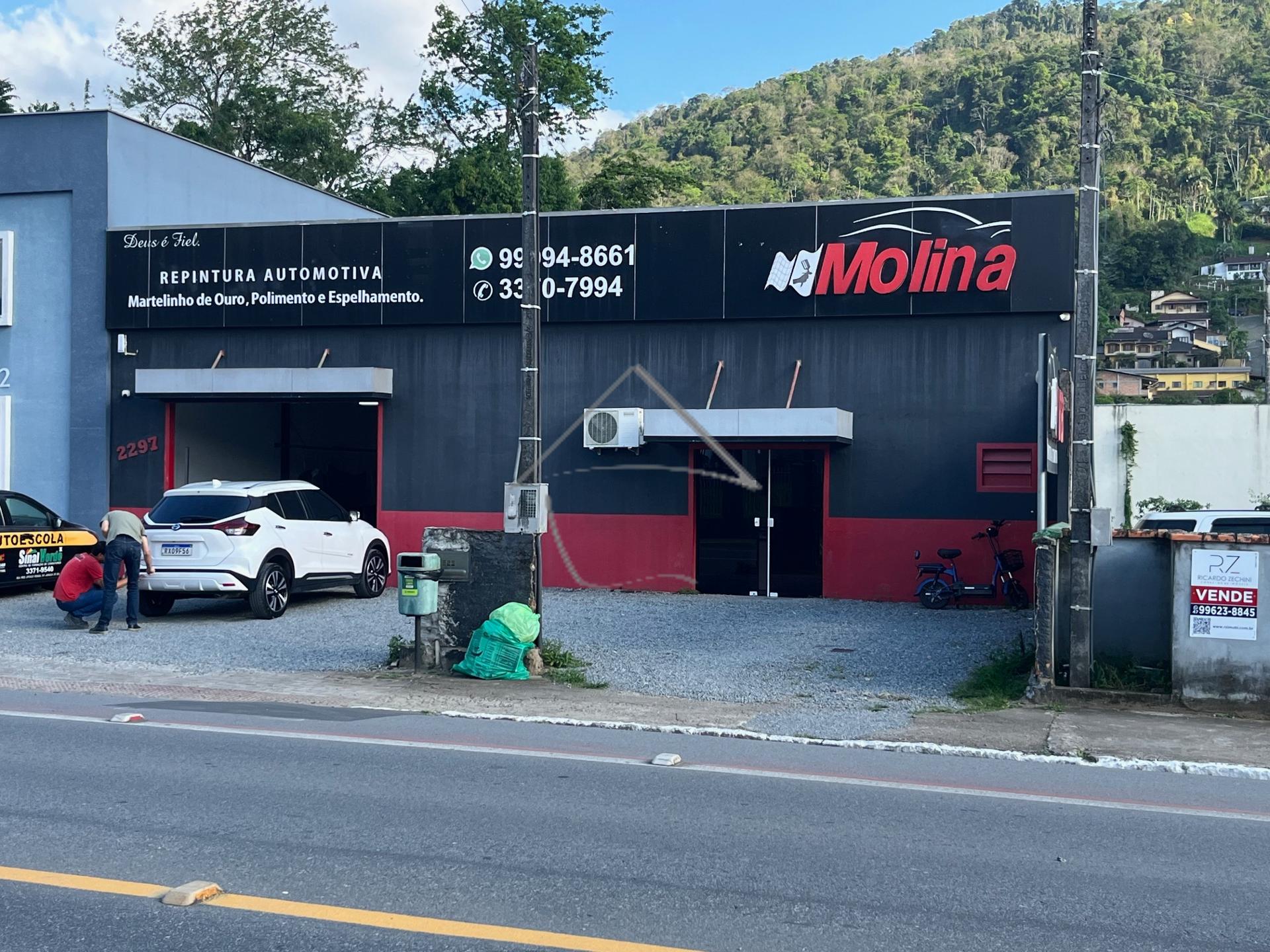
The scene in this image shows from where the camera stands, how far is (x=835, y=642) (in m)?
15.1

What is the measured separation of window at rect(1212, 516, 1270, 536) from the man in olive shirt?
12.3 m

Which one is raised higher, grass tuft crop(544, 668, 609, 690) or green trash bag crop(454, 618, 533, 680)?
green trash bag crop(454, 618, 533, 680)

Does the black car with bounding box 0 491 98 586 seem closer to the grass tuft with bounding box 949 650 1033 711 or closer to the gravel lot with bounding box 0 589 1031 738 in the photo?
the gravel lot with bounding box 0 589 1031 738

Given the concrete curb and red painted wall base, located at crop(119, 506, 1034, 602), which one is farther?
red painted wall base, located at crop(119, 506, 1034, 602)

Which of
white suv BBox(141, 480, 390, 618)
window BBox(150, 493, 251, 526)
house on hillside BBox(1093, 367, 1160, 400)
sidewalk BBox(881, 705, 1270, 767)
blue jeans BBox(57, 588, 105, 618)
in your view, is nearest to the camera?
sidewalk BBox(881, 705, 1270, 767)

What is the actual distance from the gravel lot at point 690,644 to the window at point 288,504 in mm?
1323

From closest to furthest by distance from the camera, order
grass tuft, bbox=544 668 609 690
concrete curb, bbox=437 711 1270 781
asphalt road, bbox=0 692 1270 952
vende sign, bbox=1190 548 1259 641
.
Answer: asphalt road, bbox=0 692 1270 952 → concrete curb, bbox=437 711 1270 781 → vende sign, bbox=1190 548 1259 641 → grass tuft, bbox=544 668 609 690

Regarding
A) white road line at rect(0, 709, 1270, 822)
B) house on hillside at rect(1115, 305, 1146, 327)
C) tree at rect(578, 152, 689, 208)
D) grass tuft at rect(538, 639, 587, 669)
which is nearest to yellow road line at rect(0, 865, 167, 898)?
white road line at rect(0, 709, 1270, 822)

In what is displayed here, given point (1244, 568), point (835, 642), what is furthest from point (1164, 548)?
point (835, 642)

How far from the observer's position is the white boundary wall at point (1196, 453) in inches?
1131

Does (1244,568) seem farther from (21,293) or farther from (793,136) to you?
(793,136)

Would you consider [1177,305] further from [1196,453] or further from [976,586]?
[976,586]

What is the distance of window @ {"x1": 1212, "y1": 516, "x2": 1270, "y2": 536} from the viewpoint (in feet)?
45.3

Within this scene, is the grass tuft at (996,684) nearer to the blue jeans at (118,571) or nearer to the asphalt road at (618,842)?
the asphalt road at (618,842)
